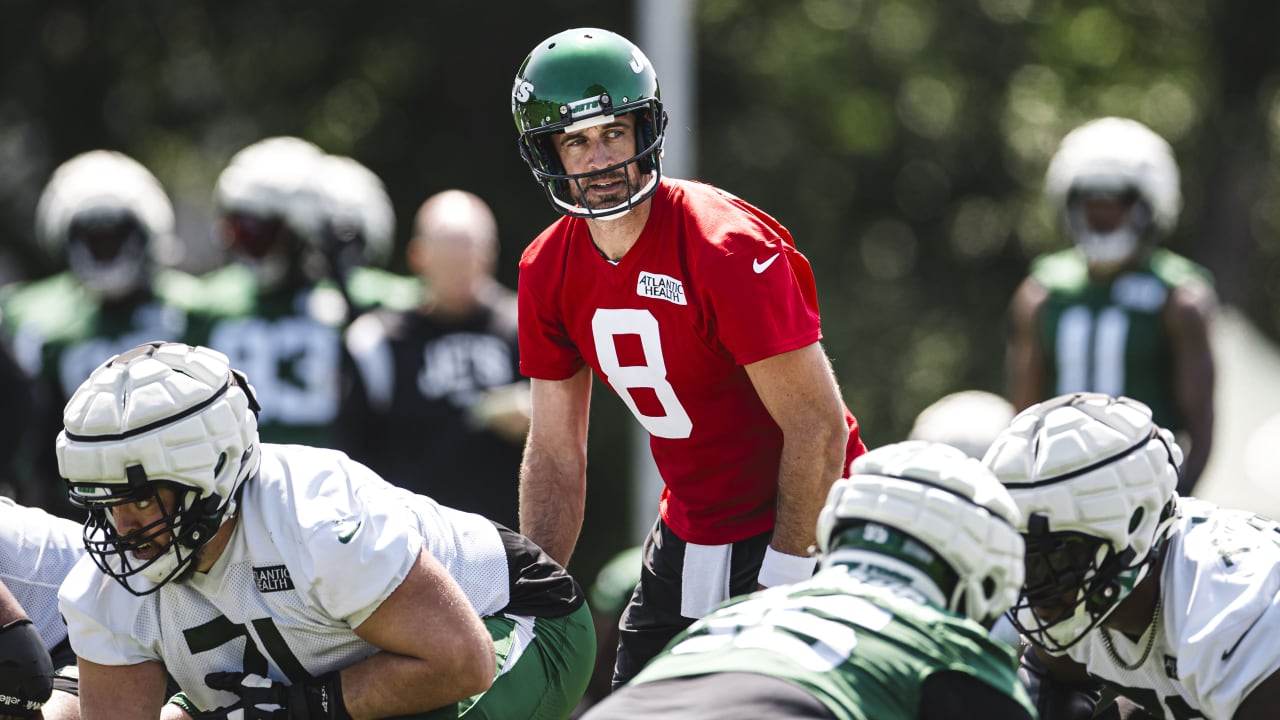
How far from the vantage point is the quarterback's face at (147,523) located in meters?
3.52

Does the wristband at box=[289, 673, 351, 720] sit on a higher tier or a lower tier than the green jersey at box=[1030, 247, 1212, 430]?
higher

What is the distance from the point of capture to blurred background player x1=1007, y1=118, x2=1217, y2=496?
6695mm

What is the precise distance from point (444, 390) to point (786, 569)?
11.8 feet

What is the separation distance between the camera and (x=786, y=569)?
12.9ft

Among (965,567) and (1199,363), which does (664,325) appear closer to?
(965,567)

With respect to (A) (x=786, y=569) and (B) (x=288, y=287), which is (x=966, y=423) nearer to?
(A) (x=786, y=569)

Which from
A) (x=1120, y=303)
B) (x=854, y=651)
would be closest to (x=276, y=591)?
(x=854, y=651)

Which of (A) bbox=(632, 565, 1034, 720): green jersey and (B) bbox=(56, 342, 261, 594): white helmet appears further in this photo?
(B) bbox=(56, 342, 261, 594): white helmet

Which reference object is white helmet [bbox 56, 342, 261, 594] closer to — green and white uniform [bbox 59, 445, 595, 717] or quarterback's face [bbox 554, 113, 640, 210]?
green and white uniform [bbox 59, 445, 595, 717]

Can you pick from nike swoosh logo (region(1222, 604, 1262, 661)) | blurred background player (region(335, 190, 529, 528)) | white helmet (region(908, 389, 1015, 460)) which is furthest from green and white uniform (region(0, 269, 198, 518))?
nike swoosh logo (region(1222, 604, 1262, 661))

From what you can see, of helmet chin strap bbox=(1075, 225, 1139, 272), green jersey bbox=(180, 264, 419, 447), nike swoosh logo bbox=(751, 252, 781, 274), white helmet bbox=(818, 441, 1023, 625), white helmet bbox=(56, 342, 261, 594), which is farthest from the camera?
green jersey bbox=(180, 264, 419, 447)

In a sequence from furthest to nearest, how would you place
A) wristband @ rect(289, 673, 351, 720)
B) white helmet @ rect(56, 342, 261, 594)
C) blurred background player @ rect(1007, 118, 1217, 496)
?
blurred background player @ rect(1007, 118, 1217, 496) → wristband @ rect(289, 673, 351, 720) → white helmet @ rect(56, 342, 261, 594)

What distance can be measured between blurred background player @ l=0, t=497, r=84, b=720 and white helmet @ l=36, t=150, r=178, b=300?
11.5ft

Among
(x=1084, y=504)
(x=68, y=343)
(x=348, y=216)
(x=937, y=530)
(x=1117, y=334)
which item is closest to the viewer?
(x=937, y=530)
